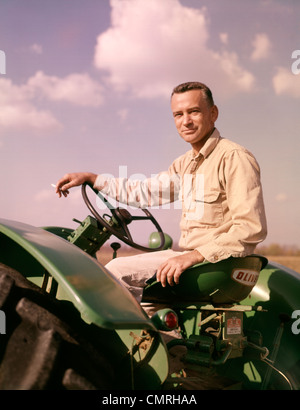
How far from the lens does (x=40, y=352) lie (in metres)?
1.15

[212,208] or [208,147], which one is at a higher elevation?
[208,147]

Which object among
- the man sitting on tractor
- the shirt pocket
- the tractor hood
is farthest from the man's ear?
the tractor hood

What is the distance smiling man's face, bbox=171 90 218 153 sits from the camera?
7.13 feet

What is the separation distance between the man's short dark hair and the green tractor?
0.77 meters

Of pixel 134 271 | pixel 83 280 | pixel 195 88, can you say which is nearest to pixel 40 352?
pixel 83 280

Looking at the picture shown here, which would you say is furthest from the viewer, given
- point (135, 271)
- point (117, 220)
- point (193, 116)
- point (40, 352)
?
point (117, 220)

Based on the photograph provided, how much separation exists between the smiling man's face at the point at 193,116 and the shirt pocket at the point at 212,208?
331mm

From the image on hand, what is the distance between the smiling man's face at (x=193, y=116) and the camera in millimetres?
2172

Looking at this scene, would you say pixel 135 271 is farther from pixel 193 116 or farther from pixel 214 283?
pixel 193 116

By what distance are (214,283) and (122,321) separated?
0.79 metres

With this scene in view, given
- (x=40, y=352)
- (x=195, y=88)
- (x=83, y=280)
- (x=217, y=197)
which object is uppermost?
(x=195, y=88)

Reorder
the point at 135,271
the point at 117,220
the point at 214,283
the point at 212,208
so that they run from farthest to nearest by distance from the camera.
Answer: the point at 117,220, the point at 212,208, the point at 135,271, the point at 214,283

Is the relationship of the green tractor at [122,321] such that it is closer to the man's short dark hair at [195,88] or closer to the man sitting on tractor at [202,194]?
the man sitting on tractor at [202,194]

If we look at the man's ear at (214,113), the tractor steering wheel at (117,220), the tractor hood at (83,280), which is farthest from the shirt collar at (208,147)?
the tractor hood at (83,280)
